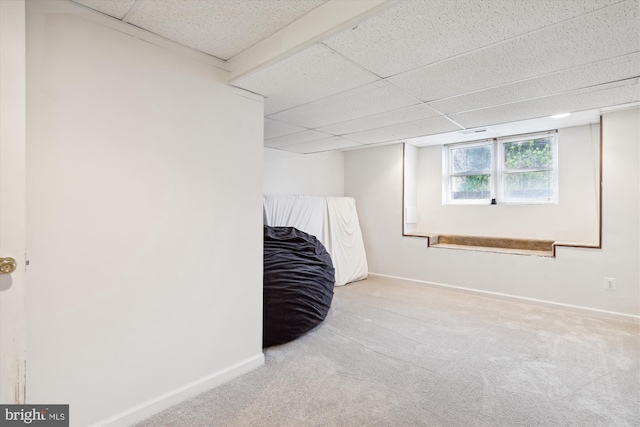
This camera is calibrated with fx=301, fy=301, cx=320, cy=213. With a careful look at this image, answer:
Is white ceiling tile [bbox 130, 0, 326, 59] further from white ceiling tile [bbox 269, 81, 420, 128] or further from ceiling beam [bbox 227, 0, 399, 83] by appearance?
white ceiling tile [bbox 269, 81, 420, 128]

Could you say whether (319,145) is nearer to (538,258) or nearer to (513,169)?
(513,169)

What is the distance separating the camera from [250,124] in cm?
221

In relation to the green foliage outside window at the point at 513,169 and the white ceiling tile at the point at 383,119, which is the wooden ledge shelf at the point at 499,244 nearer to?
the green foliage outside window at the point at 513,169

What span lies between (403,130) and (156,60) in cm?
254

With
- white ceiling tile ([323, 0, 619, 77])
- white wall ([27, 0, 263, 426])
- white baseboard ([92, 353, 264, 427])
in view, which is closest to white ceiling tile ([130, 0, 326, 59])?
white wall ([27, 0, 263, 426])

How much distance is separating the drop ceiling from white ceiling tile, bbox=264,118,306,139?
42cm

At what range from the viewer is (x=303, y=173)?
4875 millimetres

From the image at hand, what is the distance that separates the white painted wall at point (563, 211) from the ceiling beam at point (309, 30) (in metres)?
3.95

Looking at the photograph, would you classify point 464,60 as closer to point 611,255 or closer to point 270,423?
point 270,423

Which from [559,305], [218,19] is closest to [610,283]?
[559,305]

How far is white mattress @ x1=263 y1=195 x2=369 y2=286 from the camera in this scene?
13.5 feet

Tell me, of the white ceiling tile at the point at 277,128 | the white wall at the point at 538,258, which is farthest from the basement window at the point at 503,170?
the white ceiling tile at the point at 277,128

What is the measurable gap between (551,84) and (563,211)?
8.50 feet

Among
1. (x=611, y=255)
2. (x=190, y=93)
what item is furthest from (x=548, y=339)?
(x=190, y=93)
